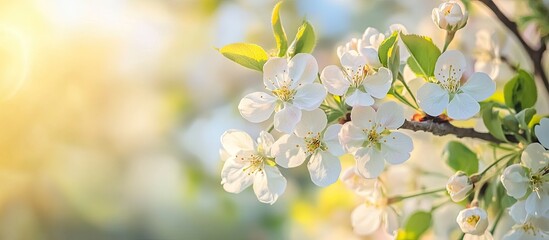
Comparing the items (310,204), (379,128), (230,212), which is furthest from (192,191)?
(379,128)

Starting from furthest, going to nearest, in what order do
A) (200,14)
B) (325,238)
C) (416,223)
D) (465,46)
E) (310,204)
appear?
(200,14), (310,204), (325,238), (465,46), (416,223)

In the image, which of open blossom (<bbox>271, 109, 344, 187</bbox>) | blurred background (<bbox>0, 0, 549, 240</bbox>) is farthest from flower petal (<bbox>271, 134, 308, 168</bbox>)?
blurred background (<bbox>0, 0, 549, 240</bbox>)

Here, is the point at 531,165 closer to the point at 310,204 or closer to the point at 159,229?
the point at 310,204

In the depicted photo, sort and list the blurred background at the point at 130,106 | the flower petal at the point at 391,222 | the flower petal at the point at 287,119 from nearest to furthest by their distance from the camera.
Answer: the flower petal at the point at 287,119 → the flower petal at the point at 391,222 → the blurred background at the point at 130,106

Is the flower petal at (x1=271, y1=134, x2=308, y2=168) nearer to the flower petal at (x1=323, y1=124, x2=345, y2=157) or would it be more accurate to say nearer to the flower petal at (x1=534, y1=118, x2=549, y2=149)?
the flower petal at (x1=323, y1=124, x2=345, y2=157)

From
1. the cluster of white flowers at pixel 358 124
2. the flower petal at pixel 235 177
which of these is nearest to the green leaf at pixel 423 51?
the cluster of white flowers at pixel 358 124

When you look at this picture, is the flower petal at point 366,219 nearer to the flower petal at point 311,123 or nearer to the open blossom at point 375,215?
the open blossom at point 375,215

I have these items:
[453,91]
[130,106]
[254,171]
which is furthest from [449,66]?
[130,106]
